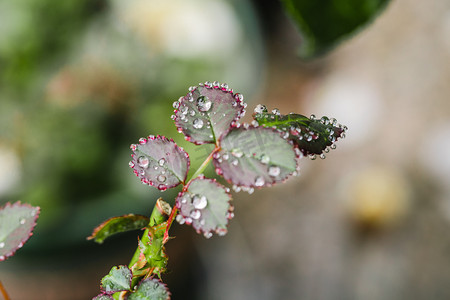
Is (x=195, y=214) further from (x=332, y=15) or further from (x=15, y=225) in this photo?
(x=332, y=15)

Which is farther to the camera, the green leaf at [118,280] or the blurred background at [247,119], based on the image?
the blurred background at [247,119]

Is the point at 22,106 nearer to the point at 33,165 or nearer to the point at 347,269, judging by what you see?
the point at 33,165

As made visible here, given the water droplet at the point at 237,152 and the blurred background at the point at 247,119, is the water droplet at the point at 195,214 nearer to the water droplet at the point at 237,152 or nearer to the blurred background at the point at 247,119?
the water droplet at the point at 237,152

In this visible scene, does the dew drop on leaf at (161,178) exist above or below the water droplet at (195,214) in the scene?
above

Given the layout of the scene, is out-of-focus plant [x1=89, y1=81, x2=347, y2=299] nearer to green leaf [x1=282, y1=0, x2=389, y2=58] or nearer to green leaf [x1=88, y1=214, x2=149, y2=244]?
green leaf [x1=88, y1=214, x2=149, y2=244]

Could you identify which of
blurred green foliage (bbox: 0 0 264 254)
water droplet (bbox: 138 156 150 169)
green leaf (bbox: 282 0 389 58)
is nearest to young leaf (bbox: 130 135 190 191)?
water droplet (bbox: 138 156 150 169)

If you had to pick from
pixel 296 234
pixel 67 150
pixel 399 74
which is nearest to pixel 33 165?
pixel 67 150

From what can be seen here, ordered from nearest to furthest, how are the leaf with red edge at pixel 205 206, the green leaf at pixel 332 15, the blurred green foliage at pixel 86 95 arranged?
the leaf with red edge at pixel 205 206 → the green leaf at pixel 332 15 → the blurred green foliage at pixel 86 95

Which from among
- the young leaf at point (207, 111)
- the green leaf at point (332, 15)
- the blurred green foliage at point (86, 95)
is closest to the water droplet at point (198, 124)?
the young leaf at point (207, 111)
